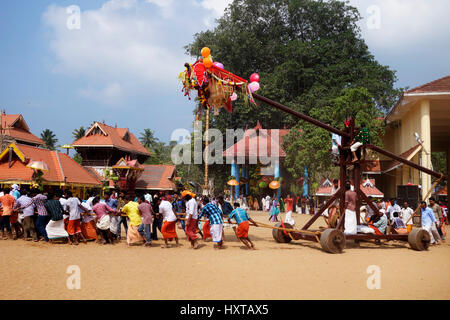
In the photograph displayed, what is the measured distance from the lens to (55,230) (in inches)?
433

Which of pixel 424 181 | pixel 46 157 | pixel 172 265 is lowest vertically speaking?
pixel 172 265

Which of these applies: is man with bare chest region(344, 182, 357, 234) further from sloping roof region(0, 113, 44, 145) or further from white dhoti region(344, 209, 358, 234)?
sloping roof region(0, 113, 44, 145)

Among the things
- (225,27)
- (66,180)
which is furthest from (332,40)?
(66,180)

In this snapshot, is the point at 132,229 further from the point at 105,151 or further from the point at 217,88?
the point at 105,151

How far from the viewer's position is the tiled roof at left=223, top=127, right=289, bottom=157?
1368 inches

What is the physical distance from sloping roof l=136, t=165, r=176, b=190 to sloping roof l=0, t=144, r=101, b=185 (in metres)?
6.62

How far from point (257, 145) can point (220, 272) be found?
28.5 metres

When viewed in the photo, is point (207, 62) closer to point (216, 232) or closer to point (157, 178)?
point (216, 232)

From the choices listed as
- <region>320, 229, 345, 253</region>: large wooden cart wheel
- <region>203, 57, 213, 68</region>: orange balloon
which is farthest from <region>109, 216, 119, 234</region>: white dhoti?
<region>320, 229, 345, 253</region>: large wooden cart wheel

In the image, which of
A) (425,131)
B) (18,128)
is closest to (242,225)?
(425,131)

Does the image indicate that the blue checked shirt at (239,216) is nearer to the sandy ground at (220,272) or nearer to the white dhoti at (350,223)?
the sandy ground at (220,272)

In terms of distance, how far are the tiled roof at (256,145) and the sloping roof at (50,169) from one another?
1297 cm

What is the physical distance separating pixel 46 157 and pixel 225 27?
26.5 meters

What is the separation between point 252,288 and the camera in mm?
5898
